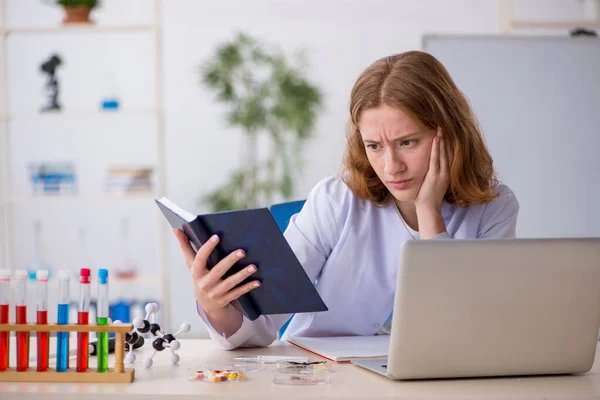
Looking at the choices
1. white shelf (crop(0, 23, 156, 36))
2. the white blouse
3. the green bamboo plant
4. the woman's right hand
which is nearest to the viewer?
the woman's right hand

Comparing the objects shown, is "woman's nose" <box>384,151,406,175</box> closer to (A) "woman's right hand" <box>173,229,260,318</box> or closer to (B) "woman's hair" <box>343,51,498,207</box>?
(B) "woman's hair" <box>343,51,498,207</box>

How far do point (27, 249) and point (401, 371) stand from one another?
13.1 feet

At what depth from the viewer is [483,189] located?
1.77 metres

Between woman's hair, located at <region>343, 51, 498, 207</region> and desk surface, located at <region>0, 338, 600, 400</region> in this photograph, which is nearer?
desk surface, located at <region>0, 338, 600, 400</region>

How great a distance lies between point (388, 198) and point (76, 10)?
9.00 feet

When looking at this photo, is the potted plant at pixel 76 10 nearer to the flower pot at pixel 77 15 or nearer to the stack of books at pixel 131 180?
the flower pot at pixel 77 15

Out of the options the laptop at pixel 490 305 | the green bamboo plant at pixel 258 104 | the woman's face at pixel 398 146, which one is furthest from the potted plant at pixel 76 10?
the laptop at pixel 490 305

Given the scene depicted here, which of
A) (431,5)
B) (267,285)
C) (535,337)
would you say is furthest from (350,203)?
(431,5)

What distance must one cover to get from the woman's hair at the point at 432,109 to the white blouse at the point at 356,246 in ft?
0.13

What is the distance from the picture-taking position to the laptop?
1.09 meters

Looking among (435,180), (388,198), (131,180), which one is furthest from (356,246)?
(131,180)

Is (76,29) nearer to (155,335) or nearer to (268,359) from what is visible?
(155,335)

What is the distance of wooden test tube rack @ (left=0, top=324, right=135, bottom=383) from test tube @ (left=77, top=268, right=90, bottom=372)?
0.04 feet

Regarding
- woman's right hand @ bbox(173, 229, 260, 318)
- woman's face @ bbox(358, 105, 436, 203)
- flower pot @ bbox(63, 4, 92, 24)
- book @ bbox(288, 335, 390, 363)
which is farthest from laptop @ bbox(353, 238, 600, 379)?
flower pot @ bbox(63, 4, 92, 24)
